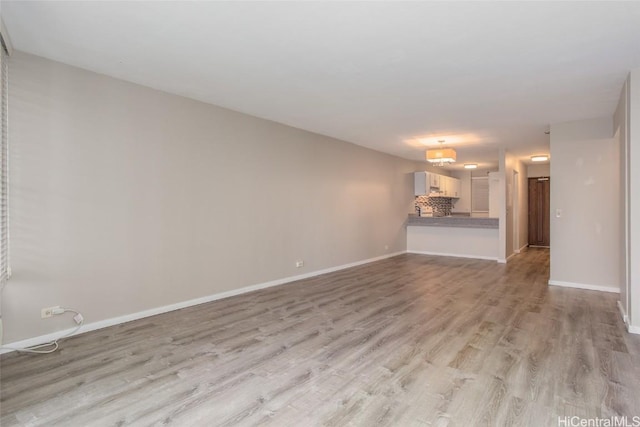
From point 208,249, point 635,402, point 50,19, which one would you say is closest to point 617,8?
point 635,402

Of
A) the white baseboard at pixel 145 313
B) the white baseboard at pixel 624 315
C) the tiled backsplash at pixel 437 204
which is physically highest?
the tiled backsplash at pixel 437 204

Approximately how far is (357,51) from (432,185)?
7326 millimetres

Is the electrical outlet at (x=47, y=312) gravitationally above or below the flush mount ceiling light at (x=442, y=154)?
below

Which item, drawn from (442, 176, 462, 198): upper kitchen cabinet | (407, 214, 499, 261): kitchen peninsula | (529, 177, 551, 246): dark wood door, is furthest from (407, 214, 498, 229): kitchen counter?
(529, 177, 551, 246): dark wood door

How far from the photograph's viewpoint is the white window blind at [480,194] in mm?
11453

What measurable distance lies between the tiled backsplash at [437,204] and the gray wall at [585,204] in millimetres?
4590

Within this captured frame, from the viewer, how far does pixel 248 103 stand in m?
4.38

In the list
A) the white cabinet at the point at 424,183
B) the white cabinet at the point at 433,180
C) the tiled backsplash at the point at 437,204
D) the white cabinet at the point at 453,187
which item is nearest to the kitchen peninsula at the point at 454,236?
the white cabinet at the point at 424,183

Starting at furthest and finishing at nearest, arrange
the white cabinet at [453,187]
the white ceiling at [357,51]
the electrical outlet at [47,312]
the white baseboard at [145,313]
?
1. the white cabinet at [453,187]
2. the electrical outlet at [47,312]
3. the white baseboard at [145,313]
4. the white ceiling at [357,51]

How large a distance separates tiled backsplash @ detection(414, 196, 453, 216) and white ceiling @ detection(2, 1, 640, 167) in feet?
17.7

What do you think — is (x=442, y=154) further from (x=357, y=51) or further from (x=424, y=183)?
(x=357, y=51)

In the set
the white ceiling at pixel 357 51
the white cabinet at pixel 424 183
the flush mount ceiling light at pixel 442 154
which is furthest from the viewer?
the white cabinet at pixel 424 183

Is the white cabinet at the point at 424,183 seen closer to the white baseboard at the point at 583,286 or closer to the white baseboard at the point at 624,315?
the white baseboard at the point at 583,286

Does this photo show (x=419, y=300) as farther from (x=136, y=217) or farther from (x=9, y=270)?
(x=9, y=270)
